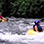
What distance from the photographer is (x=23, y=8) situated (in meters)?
25.5

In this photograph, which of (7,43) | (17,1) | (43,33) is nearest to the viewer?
(7,43)

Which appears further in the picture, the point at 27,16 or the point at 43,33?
the point at 27,16

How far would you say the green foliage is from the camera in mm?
24227

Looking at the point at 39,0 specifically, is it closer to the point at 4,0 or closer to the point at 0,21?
the point at 4,0

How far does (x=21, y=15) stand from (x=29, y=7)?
1312 mm

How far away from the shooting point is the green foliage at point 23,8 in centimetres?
2423

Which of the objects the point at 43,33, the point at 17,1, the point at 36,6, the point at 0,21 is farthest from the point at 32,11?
the point at 43,33

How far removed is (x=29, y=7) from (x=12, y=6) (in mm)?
2692

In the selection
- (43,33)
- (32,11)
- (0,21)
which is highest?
(32,11)

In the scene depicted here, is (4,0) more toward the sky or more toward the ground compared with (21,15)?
more toward the sky

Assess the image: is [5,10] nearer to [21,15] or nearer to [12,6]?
[12,6]

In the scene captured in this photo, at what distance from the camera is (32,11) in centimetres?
2423

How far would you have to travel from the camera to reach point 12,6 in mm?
26969

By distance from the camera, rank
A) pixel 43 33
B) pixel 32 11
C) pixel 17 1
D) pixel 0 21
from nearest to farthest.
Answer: pixel 43 33 → pixel 0 21 → pixel 32 11 → pixel 17 1
